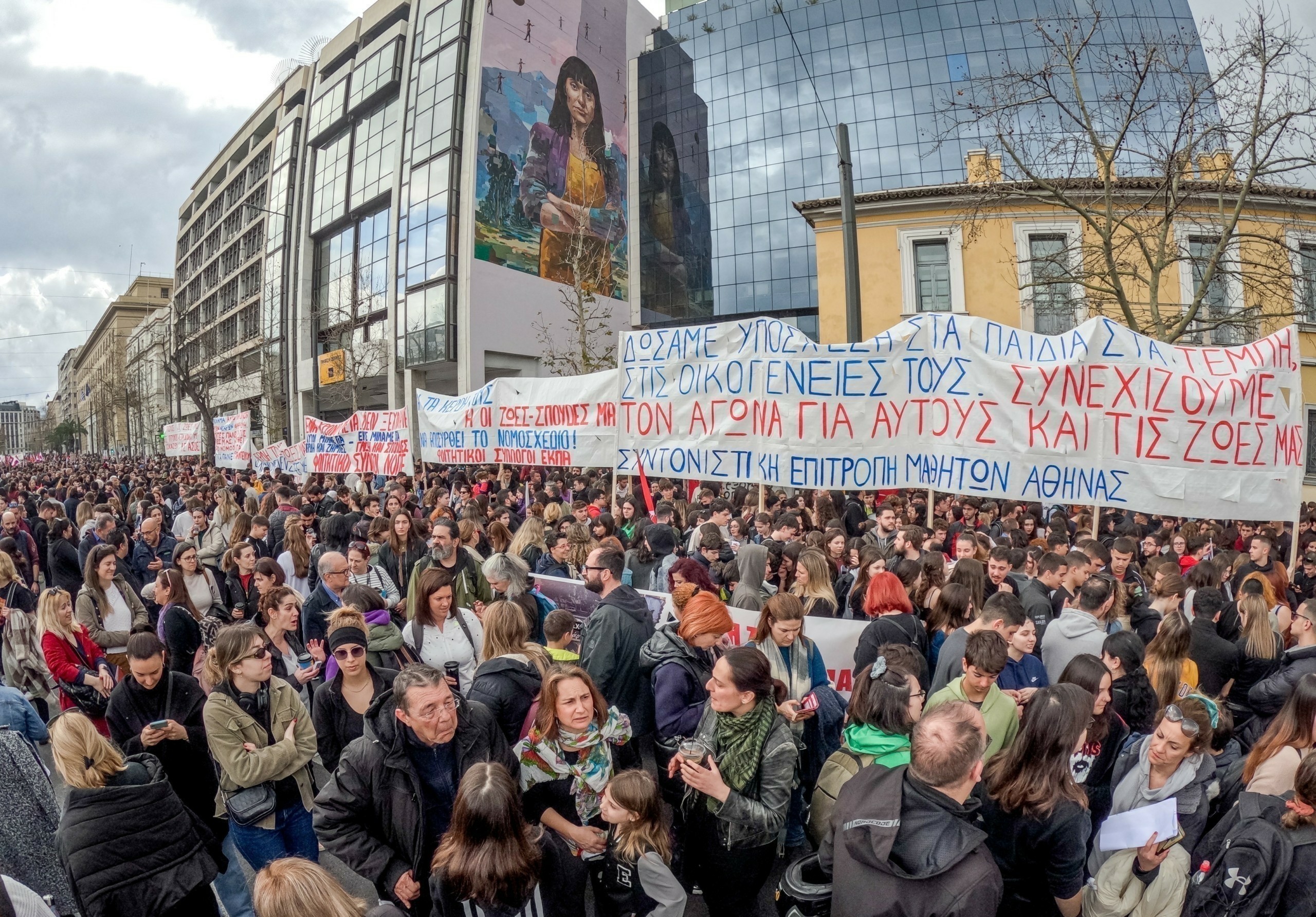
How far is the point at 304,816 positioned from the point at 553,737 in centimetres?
164

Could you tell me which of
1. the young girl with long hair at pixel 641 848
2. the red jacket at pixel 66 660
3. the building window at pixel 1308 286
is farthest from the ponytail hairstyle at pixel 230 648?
the building window at pixel 1308 286

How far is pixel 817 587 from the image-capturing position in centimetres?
525

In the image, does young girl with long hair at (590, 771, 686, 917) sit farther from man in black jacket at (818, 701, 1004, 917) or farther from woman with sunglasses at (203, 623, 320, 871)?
woman with sunglasses at (203, 623, 320, 871)

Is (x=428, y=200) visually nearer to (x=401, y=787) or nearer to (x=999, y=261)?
(x=999, y=261)

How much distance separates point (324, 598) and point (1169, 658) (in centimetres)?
533

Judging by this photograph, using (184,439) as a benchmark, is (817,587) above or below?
below

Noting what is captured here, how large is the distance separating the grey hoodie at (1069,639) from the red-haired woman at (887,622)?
2.28 feet

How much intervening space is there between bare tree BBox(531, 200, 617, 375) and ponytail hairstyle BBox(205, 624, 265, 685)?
33.3 meters

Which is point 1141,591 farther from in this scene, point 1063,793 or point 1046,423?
point 1063,793

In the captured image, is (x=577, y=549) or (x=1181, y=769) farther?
(x=577, y=549)

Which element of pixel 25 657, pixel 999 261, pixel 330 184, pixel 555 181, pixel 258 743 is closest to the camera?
pixel 258 743

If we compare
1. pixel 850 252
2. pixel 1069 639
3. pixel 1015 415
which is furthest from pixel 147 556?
pixel 1015 415

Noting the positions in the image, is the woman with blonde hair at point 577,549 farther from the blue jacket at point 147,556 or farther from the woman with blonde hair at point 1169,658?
the blue jacket at point 147,556

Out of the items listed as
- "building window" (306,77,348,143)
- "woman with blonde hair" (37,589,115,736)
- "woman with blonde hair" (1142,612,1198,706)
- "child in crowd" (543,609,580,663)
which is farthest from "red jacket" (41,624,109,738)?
"building window" (306,77,348,143)
